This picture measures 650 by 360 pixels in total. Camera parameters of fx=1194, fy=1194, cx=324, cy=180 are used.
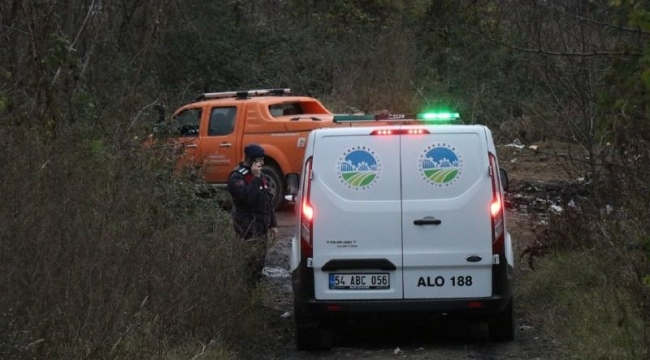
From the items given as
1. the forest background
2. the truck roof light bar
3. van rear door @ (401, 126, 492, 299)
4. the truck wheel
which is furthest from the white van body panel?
the truck roof light bar

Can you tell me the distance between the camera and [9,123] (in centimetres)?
1167

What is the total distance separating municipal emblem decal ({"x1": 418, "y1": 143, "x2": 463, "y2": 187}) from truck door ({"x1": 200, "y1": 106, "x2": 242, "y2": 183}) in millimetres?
9756

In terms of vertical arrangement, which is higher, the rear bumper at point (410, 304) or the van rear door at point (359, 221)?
the van rear door at point (359, 221)

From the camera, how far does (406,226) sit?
983 centimetres

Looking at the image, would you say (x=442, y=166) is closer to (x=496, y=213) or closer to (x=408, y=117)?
(x=496, y=213)

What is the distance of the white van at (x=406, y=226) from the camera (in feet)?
32.2

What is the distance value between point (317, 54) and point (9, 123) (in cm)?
2060

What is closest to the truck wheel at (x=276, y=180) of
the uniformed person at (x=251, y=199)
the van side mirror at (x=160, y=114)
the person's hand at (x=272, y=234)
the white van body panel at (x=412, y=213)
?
the van side mirror at (x=160, y=114)

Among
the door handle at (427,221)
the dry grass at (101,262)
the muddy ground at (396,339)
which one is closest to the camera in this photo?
the dry grass at (101,262)

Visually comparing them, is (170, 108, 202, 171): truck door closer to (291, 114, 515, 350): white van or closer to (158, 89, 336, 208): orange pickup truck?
(158, 89, 336, 208): orange pickup truck

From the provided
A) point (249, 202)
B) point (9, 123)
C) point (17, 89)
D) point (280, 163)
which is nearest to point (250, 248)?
point (249, 202)

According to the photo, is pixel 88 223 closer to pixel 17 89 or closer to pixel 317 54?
pixel 17 89

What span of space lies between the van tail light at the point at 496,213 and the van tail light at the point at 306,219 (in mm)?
1496

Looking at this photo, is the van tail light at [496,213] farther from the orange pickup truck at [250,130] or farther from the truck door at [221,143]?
the truck door at [221,143]
